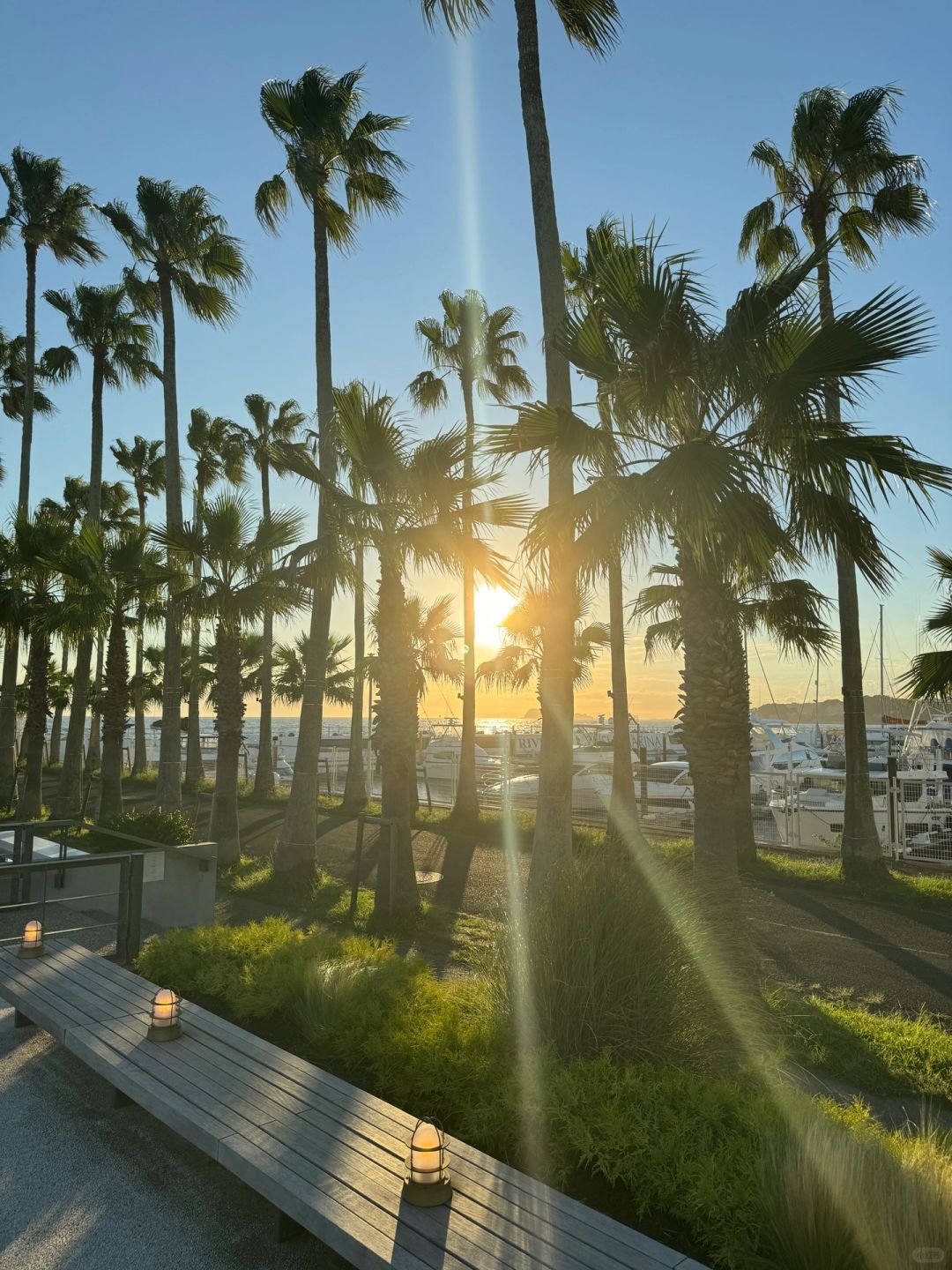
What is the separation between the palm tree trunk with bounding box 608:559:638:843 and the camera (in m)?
16.1

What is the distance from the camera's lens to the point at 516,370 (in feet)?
78.8

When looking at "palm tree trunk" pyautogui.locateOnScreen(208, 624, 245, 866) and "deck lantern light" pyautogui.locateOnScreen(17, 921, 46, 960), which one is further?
"palm tree trunk" pyautogui.locateOnScreen(208, 624, 245, 866)

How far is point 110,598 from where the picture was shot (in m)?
19.5

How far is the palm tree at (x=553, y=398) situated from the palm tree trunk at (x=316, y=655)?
13.4 ft

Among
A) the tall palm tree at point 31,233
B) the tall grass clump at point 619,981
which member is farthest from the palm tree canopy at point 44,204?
the tall grass clump at point 619,981

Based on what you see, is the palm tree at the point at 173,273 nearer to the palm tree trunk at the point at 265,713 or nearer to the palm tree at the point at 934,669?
the palm tree trunk at the point at 265,713

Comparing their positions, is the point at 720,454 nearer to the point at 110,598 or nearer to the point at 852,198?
the point at 852,198

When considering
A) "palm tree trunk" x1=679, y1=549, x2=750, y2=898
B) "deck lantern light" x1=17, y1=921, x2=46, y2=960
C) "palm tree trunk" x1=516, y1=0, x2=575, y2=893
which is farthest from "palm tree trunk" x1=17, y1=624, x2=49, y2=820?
"palm tree trunk" x1=679, y1=549, x2=750, y2=898

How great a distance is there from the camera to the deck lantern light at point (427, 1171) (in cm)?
340

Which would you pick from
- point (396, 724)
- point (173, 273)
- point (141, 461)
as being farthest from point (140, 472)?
point (396, 724)

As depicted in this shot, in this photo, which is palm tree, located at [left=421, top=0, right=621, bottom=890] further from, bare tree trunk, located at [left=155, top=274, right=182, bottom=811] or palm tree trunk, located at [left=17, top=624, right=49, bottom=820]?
palm tree trunk, located at [left=17, top=624, right=49, bottom=820]

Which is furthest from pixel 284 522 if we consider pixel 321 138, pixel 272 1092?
pixel 272 1092

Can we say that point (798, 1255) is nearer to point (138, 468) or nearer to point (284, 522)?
point (284, 522)

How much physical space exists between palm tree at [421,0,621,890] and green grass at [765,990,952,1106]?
8.36 ft
